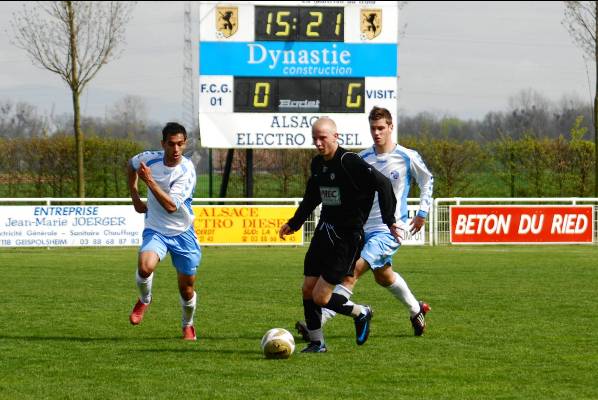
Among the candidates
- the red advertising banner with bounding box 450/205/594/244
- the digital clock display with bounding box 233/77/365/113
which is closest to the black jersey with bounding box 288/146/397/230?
the red advertising banner with bounding box 450/205/594/244

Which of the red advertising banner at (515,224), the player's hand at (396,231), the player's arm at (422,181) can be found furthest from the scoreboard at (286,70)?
the player's hand at (396,231)

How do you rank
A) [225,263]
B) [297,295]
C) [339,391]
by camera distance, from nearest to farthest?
[339,391] < [297,295] < [225,263]

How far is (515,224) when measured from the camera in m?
25.9

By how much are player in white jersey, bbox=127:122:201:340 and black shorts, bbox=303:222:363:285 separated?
4.39 ft

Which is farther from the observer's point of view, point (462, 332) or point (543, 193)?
point (543, 193)

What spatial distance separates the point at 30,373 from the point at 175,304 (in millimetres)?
5078

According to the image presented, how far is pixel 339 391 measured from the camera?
7176 millimetres

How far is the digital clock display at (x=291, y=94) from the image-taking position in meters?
26.2

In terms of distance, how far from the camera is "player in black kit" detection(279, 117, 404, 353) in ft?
28.7

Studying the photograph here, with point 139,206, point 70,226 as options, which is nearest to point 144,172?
point 139,206

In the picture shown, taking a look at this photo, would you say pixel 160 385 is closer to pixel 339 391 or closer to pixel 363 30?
pixel 339 391

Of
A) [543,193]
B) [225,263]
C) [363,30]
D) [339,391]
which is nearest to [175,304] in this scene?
[339,391]

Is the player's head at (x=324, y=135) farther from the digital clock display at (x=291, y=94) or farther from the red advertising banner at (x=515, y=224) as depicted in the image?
the digital clock display at (x=291, y=94)

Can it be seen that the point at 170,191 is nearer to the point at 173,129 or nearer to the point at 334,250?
the point at 173,129
